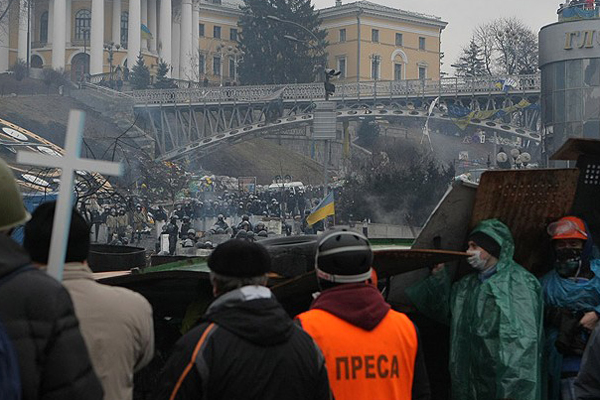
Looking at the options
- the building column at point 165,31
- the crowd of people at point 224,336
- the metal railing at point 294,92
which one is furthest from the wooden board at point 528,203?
the building column at point 165,31

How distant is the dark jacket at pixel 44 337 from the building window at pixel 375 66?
10017 cm

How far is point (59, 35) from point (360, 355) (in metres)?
87.5

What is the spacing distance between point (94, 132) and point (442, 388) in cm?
5010

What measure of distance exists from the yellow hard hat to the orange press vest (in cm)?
117

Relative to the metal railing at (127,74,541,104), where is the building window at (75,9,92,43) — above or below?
above

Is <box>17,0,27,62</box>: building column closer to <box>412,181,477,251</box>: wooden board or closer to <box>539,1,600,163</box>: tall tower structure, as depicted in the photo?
<box>539,1,600,163</box>: tall tower structure

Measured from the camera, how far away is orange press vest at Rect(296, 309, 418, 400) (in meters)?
3.53

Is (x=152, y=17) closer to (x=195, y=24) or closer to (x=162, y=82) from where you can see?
(x=195, y=24)

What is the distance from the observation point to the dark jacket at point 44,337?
2.52m

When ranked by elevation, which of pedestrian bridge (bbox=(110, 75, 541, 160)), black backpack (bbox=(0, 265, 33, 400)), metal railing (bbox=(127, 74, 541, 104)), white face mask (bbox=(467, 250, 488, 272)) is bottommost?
black backpack (bbox=(0, 265, 33, 400))

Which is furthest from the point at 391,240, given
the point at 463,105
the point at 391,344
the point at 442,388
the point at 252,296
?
the point at 463,105

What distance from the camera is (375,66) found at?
10262 cm

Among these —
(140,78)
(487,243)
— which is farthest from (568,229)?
(140,78)

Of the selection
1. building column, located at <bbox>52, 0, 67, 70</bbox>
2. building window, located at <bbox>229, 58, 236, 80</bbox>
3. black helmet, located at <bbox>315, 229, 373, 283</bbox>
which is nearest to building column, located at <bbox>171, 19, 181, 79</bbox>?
building window, located at <bbox>229, 58, 236, 80</bbox>
